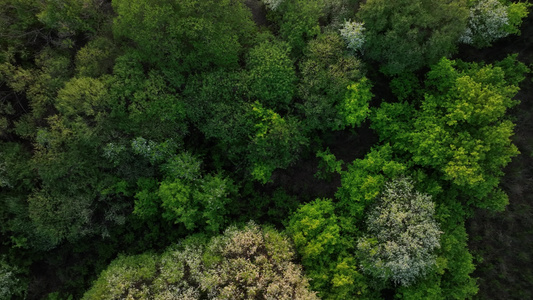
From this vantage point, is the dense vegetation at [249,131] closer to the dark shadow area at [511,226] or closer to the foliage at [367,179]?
the foliage at [367,179]

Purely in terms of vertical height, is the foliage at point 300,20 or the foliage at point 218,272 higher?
the foliage at point 300,20

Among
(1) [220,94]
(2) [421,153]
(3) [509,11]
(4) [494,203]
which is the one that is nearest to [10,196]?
(1) [220,94]

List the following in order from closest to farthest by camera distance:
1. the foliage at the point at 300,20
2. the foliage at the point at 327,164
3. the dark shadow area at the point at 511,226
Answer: the foliage at the point at 300,20, the dark shadow area at the point at 511,226, the foliage at the point at 327,164

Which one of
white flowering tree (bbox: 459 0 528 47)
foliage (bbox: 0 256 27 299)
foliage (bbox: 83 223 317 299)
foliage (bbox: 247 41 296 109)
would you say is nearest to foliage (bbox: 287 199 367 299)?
foliage (bbox: 83 223 317 299)

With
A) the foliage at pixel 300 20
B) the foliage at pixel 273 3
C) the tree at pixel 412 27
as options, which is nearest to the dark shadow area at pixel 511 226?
the tree at pixel 412 27

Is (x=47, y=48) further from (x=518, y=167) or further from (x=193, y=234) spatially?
(x=518, y=167)

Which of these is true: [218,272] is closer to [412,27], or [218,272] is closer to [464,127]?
[464,127]
